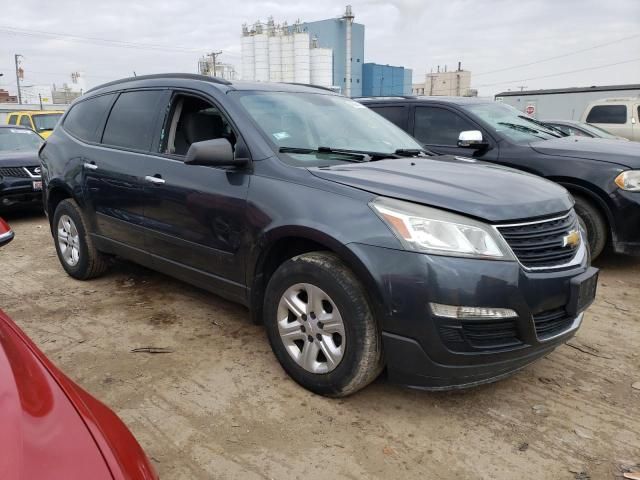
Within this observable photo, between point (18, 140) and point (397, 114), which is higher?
point (397, 114)

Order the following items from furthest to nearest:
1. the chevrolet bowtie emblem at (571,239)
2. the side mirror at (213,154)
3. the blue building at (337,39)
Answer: the blue building at (337,39)
the side mirror at (213,154)
the chevrolet bowtie emblem at (571,239)

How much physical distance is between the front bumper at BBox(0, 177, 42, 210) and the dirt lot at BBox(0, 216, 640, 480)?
4406 mm

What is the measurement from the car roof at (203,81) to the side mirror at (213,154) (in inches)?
26.2

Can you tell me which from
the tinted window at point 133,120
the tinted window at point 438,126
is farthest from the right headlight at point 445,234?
the tinted window at point 438,126

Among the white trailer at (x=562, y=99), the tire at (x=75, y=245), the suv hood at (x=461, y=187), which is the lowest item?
the tire at (x=75, y=245)

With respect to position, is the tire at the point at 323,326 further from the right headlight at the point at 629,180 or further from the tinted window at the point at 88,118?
the right headlight at the point at 629,180

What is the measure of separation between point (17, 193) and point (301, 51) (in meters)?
35.9

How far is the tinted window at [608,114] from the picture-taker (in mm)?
13422

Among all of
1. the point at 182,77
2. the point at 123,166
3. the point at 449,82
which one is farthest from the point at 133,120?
the point at 449,82

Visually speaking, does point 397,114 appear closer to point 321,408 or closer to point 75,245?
point 75,245

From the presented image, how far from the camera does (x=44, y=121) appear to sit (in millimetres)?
15586

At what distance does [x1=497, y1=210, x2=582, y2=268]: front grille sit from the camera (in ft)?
8.01

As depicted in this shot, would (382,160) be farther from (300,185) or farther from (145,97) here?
(145,97)

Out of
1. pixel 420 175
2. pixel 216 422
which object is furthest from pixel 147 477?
pixel 420 175
